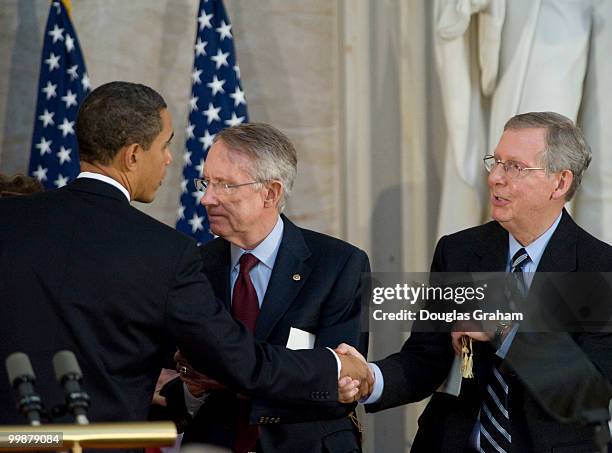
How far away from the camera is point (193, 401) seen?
4.11 meters

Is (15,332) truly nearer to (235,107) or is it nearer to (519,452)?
(519,452)

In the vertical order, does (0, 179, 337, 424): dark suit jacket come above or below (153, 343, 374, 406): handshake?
above

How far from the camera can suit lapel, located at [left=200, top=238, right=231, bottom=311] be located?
4191mm

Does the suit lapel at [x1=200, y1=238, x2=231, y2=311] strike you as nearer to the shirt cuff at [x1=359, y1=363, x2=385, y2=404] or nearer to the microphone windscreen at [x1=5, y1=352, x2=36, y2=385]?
the shirt cuff at [x1=359, y1=363, x2=385, y2=404]

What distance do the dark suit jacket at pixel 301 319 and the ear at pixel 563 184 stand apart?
74 centimetres

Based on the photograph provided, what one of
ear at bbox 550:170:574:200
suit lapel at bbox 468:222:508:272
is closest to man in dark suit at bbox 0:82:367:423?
suit lapel at bbox 468:222:508:272

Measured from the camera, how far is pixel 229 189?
422 cm

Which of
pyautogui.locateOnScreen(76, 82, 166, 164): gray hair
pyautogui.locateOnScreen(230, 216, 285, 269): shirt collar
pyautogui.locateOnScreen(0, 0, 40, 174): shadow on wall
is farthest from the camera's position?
pyautogui.locateOnScreen(0, 0, 40, 174): shadow on wall

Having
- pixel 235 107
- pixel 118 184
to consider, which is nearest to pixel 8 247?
pixel 118 184

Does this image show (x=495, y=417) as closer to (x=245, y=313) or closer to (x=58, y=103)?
(x=245, y=313)

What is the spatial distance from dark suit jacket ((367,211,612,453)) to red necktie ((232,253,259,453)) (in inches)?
21.6

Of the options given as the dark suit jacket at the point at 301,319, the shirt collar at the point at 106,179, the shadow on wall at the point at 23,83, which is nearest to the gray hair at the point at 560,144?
the dark suit jacket at the point at 301,319

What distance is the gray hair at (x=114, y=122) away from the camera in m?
3.55

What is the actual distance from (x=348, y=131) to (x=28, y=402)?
14.0ft
